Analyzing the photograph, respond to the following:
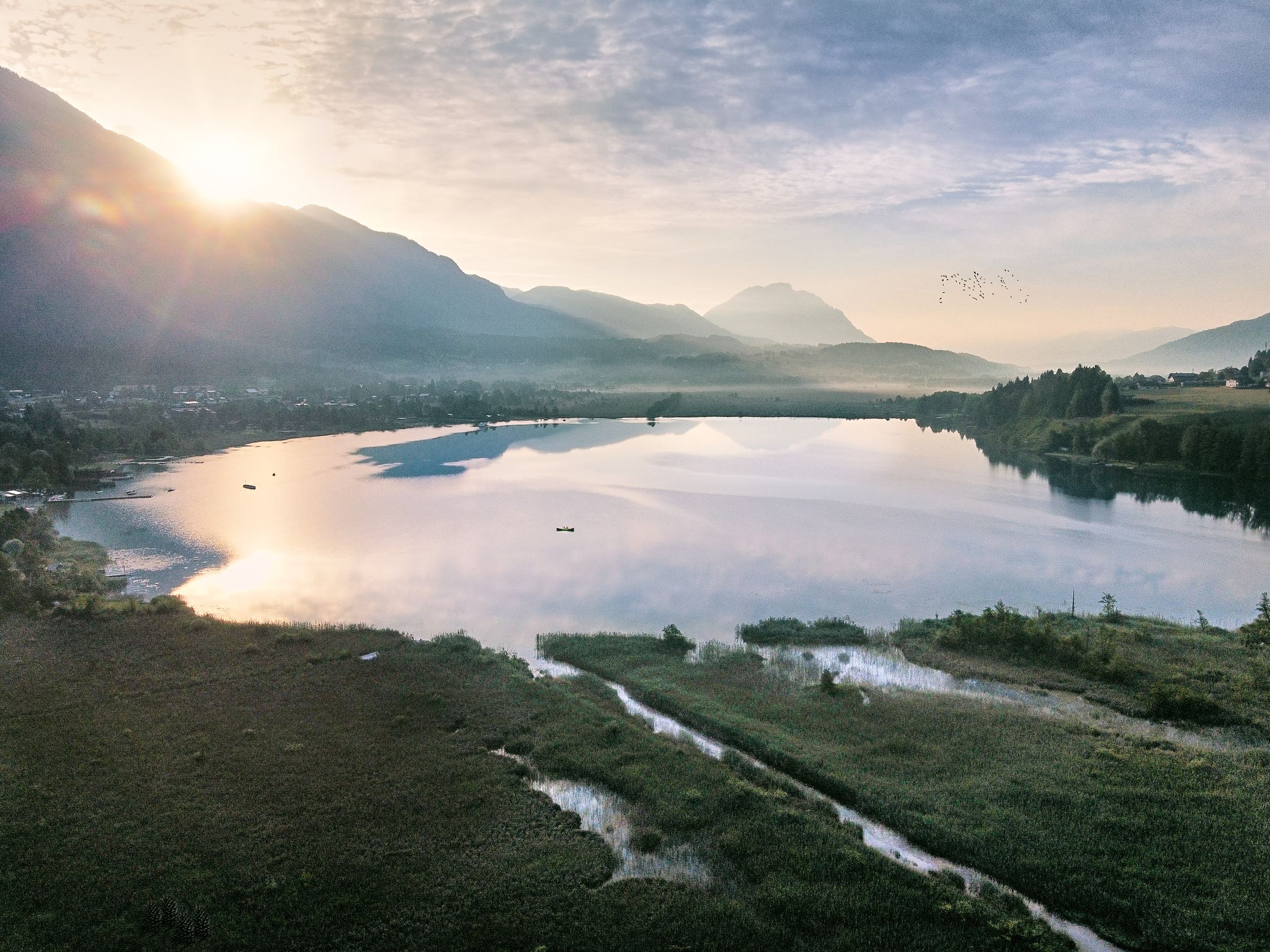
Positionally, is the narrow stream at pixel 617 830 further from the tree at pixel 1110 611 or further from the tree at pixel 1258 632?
the tree at pixel 1110 611

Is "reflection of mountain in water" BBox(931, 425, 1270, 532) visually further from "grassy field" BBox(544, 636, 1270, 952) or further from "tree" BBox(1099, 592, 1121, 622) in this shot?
"grassy field" BBox(544, 636, 1270, 952)

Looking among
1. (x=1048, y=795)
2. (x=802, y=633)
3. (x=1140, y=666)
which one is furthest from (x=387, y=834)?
A: (x=1140, y=666)

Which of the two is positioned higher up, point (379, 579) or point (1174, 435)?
point (1174, 435)

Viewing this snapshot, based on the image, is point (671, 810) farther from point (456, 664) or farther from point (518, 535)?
point (518, 535)

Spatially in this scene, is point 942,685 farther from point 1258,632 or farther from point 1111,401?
point 1111,401

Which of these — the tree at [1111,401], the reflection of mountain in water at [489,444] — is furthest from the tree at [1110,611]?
the tree at [1111,401]

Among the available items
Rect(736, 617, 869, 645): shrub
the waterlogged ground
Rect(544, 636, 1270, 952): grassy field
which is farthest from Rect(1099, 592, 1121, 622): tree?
Rect(544, 636, 1270, 952): grassy field

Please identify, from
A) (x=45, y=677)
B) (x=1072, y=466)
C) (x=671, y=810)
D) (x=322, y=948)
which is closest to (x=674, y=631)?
(x=671, y=810)
